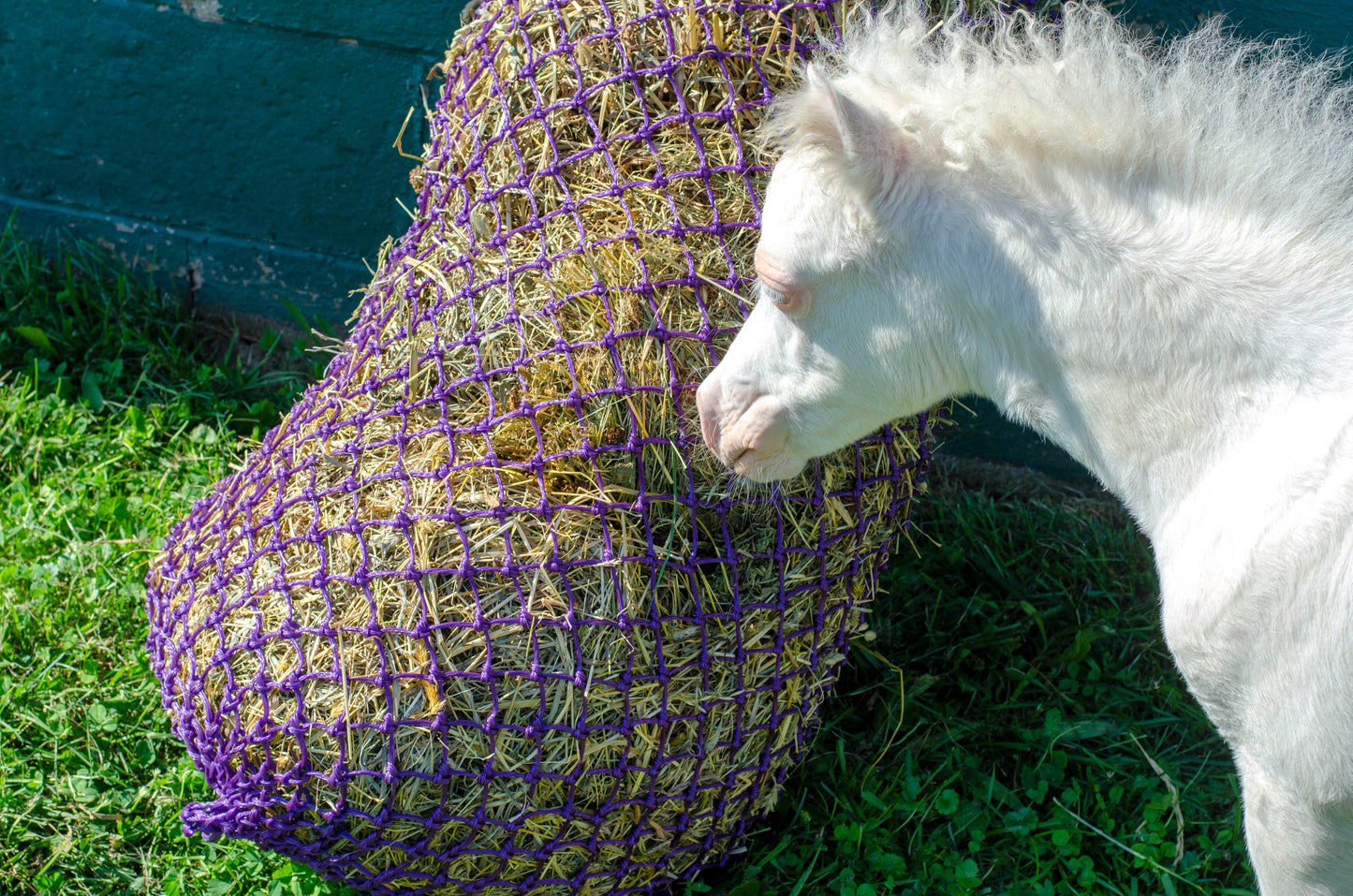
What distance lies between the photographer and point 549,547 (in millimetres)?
2170

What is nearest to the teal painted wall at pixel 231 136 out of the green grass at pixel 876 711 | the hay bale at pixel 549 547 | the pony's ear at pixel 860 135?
the green grass at pixel 876 711

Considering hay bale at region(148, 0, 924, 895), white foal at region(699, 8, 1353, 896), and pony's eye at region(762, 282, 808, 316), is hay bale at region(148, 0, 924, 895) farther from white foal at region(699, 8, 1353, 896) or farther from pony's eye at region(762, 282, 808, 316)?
white foal at region(699, 8, 1353, 896)

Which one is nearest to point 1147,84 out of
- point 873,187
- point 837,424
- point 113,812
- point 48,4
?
point 873,187

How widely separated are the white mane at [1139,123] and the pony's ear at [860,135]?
16 millimetres

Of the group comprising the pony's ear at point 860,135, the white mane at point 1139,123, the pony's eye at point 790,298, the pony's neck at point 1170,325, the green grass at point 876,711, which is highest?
the white mane at point 1139,123

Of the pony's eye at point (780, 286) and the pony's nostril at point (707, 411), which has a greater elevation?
the pony's eye at point (780, 286)

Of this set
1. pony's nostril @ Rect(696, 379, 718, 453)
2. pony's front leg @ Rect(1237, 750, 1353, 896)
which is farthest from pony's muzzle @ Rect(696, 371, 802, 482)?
pony's front leg @ Rect(1237, 750, 1353, 896)

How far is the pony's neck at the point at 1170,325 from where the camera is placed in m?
1.67

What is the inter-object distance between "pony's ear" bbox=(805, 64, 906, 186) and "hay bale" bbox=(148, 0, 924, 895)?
1.71 feet

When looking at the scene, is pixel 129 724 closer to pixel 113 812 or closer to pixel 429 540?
pixel 113 812

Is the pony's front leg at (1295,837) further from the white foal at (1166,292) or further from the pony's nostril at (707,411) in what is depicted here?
the pony's nostril at (707,411)

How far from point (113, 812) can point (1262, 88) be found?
10.3 ft

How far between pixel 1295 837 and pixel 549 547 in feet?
4.77

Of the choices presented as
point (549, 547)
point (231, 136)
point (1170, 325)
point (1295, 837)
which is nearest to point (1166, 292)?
point (1170, 325)
